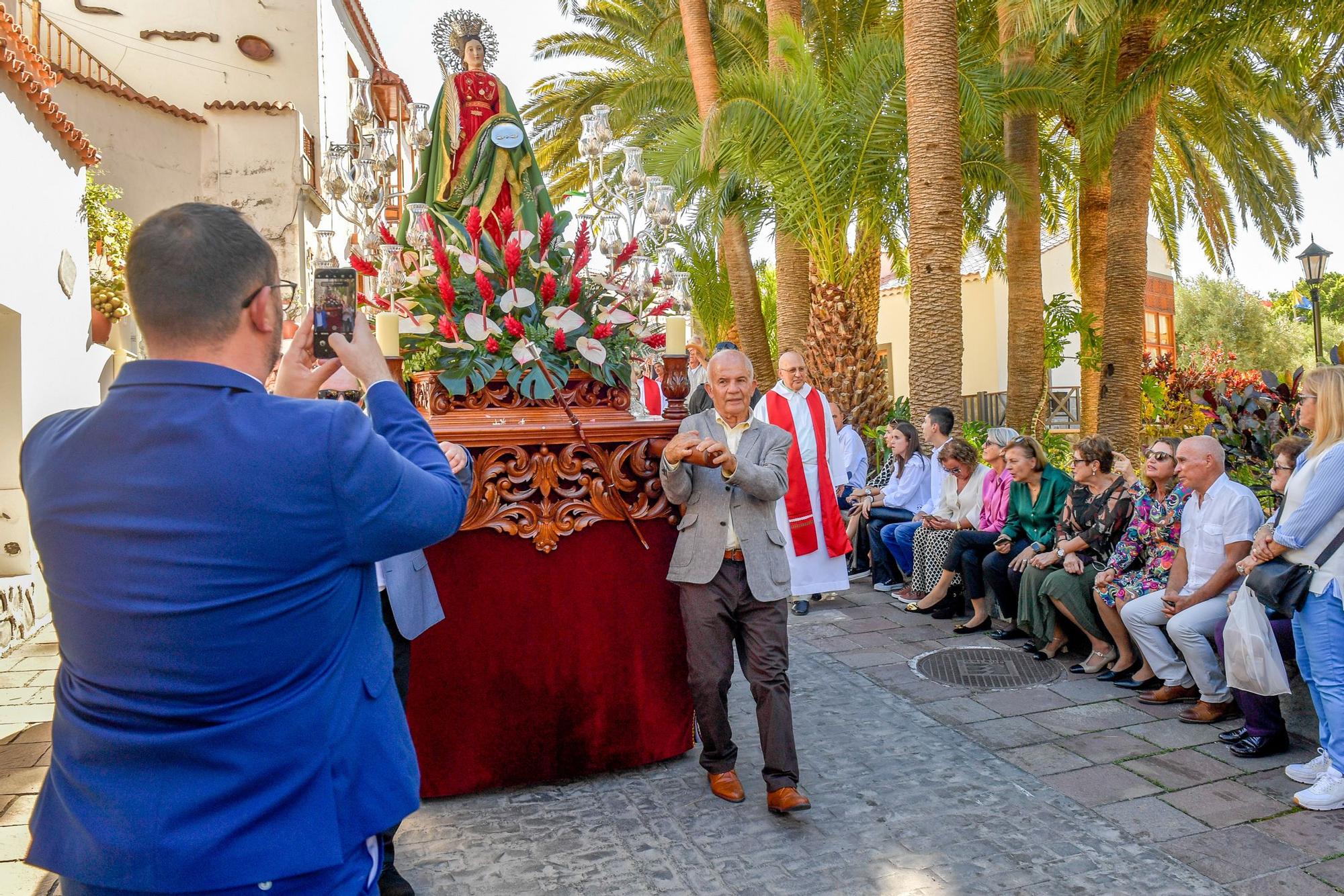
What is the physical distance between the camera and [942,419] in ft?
28.8

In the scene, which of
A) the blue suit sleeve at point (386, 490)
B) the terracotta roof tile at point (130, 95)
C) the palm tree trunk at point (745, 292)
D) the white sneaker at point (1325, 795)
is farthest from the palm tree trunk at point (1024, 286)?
the blue suit sleeve at point (386, 490)

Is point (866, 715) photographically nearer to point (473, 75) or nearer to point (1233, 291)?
point (473, 75)

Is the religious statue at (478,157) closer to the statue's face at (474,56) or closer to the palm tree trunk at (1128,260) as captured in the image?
the statue's face at (474,56)

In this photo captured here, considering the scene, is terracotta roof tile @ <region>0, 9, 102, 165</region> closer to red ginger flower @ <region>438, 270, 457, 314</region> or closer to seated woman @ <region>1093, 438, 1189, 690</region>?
red ginger flower @ <region>438, 270, 457, 314</region>

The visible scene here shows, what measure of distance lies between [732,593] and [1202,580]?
2.71 metres

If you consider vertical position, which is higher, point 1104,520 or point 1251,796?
point 1104,520

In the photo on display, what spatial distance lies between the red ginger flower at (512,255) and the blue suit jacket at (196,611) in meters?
2.94

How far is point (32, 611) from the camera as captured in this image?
26.0 ft

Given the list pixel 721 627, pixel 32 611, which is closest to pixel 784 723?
pixel 721 627

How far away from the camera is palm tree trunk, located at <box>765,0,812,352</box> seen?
13.6 m

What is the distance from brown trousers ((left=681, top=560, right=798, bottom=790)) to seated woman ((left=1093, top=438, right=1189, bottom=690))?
258cm

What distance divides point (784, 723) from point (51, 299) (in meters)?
7.45

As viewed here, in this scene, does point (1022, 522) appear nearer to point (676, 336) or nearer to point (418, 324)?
point (676, 336)

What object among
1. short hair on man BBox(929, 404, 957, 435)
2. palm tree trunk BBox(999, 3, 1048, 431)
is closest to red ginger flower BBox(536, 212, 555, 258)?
short hair on man BBox(929, 404, 957, 435)
